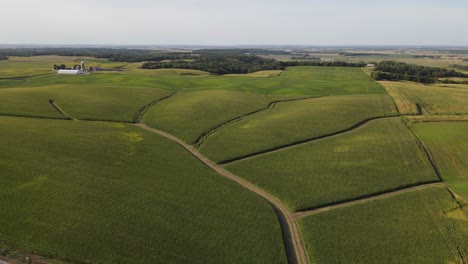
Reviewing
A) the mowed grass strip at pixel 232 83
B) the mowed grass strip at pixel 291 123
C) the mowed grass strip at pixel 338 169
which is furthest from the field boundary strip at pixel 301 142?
the mowed grass strip at pixel 232 83

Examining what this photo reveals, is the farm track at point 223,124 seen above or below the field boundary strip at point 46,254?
above

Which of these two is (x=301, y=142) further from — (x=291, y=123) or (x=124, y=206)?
(x=124, y=206)

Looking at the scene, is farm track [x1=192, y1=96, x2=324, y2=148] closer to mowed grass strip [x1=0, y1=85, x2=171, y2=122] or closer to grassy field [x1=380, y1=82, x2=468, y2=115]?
mowed grass strip [x1=0, y1=85, x2=171, y2=122]

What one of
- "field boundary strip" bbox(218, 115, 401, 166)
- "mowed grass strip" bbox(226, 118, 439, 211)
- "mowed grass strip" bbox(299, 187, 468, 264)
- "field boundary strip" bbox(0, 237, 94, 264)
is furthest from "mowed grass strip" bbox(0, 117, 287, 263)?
"field boundary strip" bbox(218, 115, 401, 166)

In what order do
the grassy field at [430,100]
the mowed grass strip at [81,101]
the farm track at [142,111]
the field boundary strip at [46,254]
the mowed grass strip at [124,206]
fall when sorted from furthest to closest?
the grassy field at [430,100] < the farm track at [142,111] < the mowed grass strip at [81,101] < the mowed grass strip at [124,206] < the field boundary strip at [46,254]

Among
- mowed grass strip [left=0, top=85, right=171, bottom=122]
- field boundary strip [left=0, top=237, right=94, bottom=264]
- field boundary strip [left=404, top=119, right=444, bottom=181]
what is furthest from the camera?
mowed grass strip [left=0, top=85, right=171, bottom=122]

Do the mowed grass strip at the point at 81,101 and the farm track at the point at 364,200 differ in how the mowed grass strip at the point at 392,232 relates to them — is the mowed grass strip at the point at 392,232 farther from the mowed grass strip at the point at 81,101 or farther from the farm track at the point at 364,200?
the mowed grass strip at the point at 81,101
